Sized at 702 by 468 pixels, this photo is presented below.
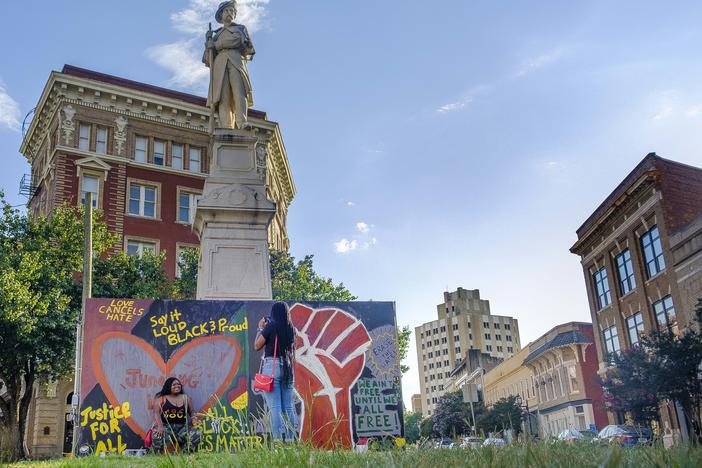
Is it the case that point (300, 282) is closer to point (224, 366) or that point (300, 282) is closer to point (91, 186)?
point (91, 186)

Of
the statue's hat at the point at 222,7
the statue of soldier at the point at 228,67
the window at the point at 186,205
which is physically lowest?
the statue of soldier at the point at 228,67

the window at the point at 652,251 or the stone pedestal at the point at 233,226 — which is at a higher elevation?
the window at the point at 652,251

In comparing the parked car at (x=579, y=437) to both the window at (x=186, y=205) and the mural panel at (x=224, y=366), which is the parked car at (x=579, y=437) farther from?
the window at (x=186, y=205)

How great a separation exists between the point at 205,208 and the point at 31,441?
1170 inches

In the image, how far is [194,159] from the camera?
151ft

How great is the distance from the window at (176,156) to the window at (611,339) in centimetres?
2824

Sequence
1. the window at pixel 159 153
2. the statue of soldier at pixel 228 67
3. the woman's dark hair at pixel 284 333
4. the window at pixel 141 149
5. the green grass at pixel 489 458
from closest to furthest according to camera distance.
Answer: the green grass at pixel 489 458
the woman's dark hair at pixel 284 333
the statue of soldier at pixel 228 67
the window at pixel 141 149
the window at pixel 159 153

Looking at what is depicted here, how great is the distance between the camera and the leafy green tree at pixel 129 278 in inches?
1190

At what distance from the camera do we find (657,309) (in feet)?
116

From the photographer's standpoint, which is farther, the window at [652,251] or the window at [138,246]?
the window at [138,246]

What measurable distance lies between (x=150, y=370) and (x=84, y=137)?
34849mm

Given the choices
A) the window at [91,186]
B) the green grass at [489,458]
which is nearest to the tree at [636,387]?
the green grass at [489,458]

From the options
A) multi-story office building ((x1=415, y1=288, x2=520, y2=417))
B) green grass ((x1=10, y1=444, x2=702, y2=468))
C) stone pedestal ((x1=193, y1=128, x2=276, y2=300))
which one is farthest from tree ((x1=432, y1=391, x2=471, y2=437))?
multi-story office building ((x1=415, y1=288, x2=520, y2=417))

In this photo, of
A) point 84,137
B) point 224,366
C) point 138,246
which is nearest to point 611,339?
point 138,246
